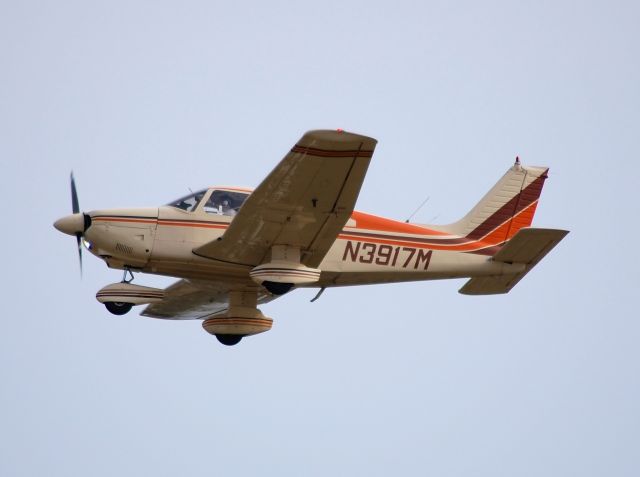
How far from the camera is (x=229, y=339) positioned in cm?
2159

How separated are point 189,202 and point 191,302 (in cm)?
327

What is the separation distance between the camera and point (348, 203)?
18.2m

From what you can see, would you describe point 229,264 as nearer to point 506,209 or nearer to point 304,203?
point 304,203

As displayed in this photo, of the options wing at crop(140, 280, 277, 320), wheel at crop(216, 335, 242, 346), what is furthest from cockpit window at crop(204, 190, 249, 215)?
wheel at crop(216, 335, 242, 346)

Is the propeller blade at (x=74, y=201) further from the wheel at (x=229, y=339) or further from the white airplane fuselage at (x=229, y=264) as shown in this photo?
the wheel at (x=229, y=339)

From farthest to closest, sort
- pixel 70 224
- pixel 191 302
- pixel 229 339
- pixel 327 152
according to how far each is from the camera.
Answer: pixel 191 302 → pixel 229 339 → pixel 70 224 → pixel 327 152

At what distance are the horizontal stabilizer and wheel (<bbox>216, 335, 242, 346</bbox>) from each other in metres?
4.06

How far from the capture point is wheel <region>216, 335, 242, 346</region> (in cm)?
2155

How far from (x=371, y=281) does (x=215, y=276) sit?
264cm

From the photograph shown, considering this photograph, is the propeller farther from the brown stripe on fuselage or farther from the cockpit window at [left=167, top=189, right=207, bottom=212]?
the brown stripe on fuselage

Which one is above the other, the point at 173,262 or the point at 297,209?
the point at 297,209

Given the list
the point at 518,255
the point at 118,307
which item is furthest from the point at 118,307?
the point at 518,255

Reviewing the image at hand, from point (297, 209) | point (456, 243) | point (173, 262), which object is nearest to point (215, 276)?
point (173, 262)

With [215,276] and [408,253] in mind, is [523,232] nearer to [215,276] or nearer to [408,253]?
[408,253]
